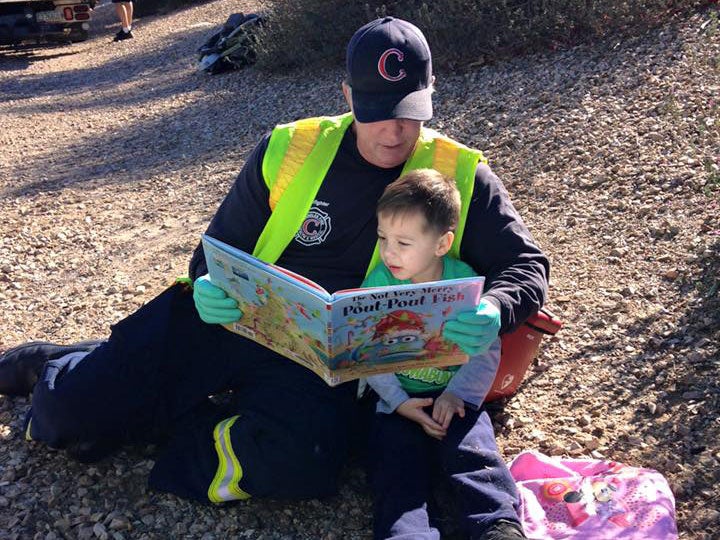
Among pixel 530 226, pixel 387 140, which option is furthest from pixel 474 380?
pixel 530 226

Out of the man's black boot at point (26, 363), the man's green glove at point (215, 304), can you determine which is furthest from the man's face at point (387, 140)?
the man's black boot at point (26, 363)

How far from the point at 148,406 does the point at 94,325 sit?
144 cm

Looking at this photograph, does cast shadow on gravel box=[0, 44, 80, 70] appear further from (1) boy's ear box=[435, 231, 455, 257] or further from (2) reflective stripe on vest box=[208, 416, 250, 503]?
(1) boy's ear box=[435, 231, 455, 257]

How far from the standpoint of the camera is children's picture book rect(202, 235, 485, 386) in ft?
7.87

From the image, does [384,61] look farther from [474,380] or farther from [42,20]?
[42,20]

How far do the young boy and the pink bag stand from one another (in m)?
0.16

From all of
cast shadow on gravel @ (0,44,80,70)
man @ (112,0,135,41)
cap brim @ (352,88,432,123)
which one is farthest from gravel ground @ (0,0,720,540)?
man @ (112,0,135,41)

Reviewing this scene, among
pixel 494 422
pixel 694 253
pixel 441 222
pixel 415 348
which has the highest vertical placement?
pixel 441 222

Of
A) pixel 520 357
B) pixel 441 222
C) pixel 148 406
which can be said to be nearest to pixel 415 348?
pixel 441 222

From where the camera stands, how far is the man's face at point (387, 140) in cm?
283

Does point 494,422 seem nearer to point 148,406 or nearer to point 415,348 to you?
point 415,348

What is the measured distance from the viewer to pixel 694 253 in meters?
4.01

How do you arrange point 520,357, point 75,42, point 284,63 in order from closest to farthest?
point 520,357, point 284,63, point 75,42

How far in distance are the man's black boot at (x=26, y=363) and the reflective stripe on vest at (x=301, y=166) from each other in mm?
945
